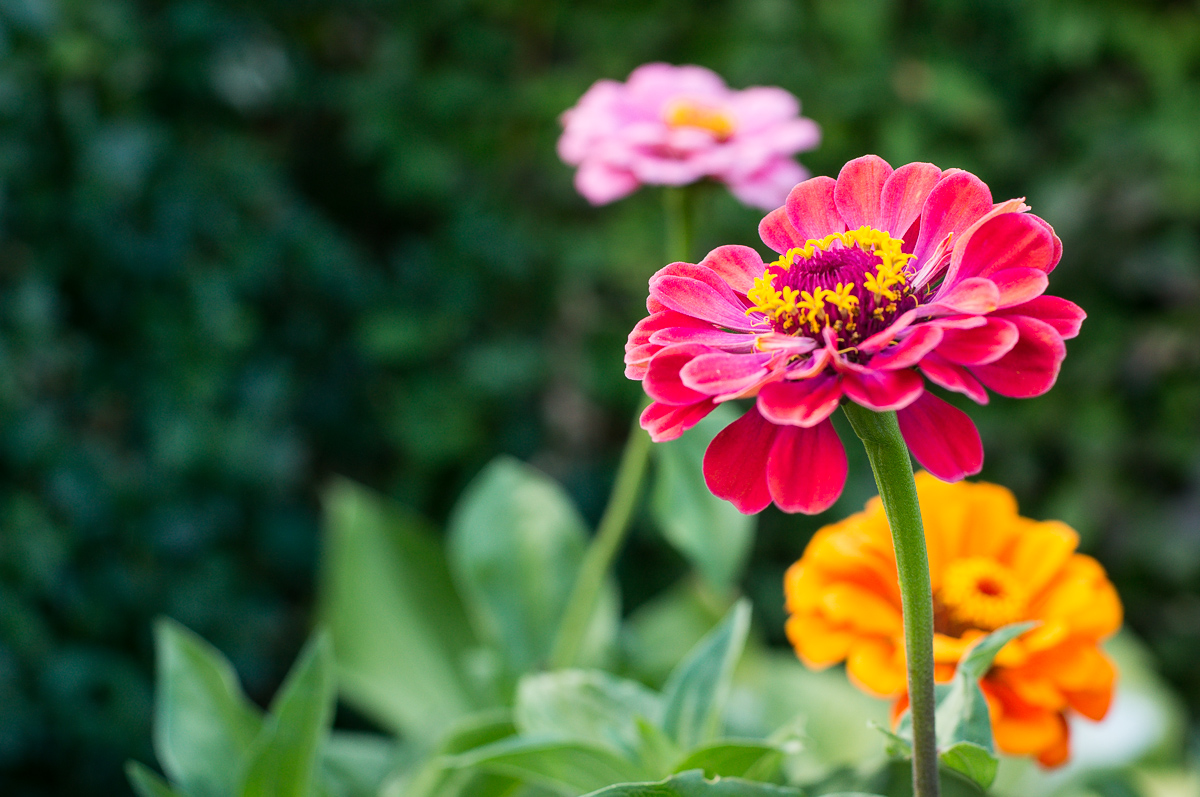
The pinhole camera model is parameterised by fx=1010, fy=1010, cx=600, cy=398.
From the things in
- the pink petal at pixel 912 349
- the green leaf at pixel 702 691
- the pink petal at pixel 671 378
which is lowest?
the green leaf at pixel 702 691

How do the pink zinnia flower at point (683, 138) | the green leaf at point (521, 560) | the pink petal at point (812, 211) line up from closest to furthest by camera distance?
1. the pink petal at point (812, 211)
2. the pink zinnia flower at point (683, 138)
3. the green leaf at point (521, 560)

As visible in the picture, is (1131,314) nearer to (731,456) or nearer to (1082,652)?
(1082,652)

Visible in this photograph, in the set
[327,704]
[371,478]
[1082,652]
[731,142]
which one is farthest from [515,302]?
[1082,652]

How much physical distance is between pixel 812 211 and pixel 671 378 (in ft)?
0.36

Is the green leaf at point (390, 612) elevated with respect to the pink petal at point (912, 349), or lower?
lower

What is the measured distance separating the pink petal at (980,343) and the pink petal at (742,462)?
0.06 meters

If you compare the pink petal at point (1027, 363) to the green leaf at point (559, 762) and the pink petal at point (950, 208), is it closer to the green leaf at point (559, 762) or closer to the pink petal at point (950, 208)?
the pink petal at point (950, 208)

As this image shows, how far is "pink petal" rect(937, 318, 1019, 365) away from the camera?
1.00 feet

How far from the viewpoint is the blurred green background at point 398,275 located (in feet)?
3.19

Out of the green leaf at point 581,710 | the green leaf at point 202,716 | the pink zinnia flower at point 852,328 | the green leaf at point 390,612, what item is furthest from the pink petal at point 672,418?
the green leaf at point 390,612

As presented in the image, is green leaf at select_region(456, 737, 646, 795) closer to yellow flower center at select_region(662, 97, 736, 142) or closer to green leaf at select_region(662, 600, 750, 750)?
green leaf at select_region(662, 600, 750, 750)

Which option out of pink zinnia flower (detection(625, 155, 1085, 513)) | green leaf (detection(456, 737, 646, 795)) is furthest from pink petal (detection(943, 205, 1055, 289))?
green leaf (detection(456, 737, 646, 795))

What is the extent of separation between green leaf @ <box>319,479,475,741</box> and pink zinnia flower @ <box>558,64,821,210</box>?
0.58 meters

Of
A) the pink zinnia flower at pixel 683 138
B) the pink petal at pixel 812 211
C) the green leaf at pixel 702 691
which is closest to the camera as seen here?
the pink petal at pixel 812 211
